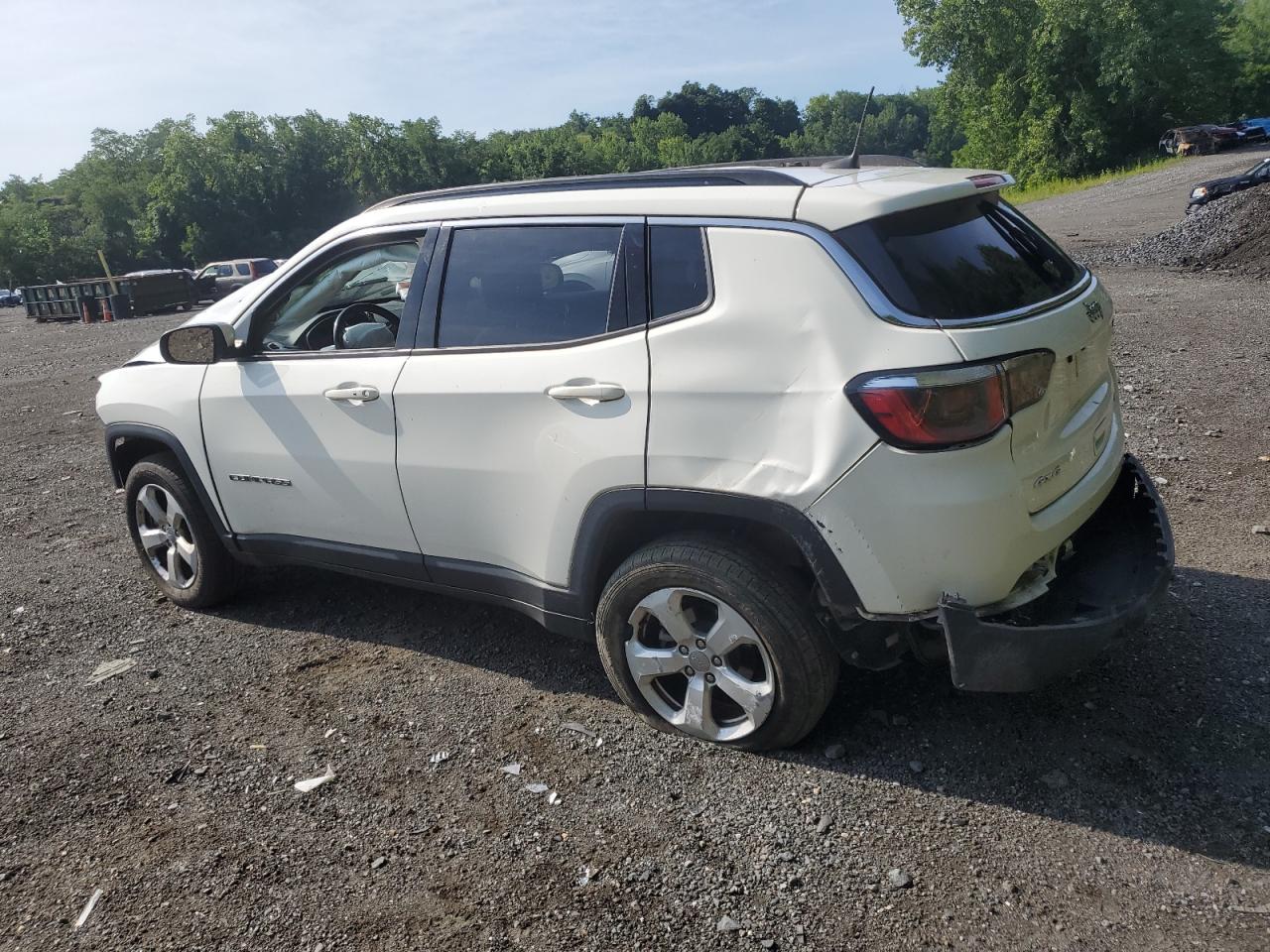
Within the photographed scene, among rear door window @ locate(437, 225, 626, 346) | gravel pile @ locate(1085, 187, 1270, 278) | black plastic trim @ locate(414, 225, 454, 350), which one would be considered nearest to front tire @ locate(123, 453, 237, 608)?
black plastic trim @ locate(414, 225, 454, 350)

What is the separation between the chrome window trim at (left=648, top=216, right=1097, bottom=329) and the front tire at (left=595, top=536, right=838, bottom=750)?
0.88m

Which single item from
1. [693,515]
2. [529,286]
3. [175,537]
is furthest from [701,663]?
[175,537]

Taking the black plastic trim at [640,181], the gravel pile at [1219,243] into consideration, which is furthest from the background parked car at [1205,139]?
the black plastic trim at [640,181]

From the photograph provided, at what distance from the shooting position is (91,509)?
6891 millimetres

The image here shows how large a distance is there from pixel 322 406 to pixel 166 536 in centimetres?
153

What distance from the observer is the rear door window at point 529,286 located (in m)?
3.33

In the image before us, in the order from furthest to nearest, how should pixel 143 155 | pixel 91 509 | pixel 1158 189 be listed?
pixel 143 155 → pixel 1158 189 → pixel 91 509

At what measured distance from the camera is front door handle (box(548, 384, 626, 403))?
3.17 metres

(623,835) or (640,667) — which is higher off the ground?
(640,667)

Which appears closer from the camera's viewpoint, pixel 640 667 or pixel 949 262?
pixel 949 262

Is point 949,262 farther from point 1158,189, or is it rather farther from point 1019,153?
point 1019,153

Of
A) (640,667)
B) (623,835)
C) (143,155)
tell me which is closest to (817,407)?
(640,667)

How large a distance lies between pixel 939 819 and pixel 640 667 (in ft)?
3.52

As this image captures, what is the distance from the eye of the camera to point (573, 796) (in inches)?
125
